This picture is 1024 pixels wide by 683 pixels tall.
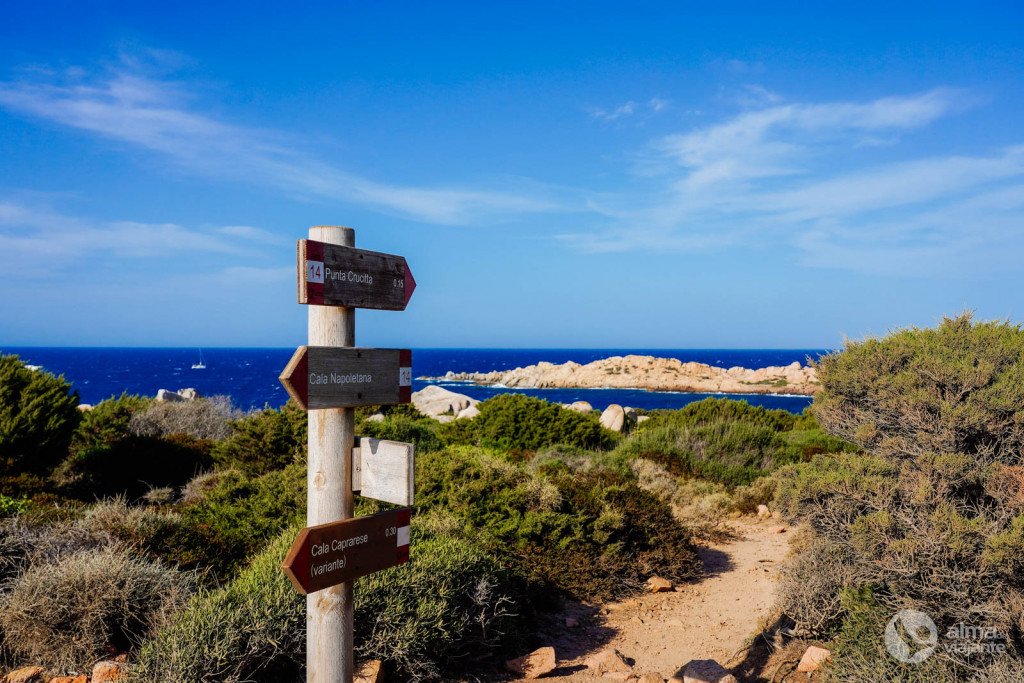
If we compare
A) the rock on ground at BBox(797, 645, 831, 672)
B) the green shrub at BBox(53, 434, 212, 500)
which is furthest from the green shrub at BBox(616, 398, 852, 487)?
the green shrub at BBox(53, 434, 212, 500)

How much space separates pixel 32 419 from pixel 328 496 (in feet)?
24.6

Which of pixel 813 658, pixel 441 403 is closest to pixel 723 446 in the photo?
pixel 813 658

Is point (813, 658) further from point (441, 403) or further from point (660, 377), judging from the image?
point (660, 377)

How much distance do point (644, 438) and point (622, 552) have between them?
21.4ft

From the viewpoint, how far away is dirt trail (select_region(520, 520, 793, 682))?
5.65m

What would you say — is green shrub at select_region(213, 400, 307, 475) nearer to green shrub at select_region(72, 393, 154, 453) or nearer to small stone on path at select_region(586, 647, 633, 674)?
green shrub at select_region(72, 393, 154, 453)

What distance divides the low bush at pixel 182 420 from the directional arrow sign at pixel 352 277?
→ 10.9 metres

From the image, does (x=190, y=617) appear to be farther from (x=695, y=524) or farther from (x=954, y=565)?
(x=695, y=524)

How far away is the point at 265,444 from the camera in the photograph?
33.0 ft

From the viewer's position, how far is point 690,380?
218 ft

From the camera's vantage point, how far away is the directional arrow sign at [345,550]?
2.80 m

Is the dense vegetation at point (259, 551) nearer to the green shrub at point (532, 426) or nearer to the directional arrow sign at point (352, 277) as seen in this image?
the green shrub at point (532, 426)

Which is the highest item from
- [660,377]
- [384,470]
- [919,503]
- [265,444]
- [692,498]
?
[384,470]

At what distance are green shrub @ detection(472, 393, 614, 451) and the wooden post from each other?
32.8 ft
